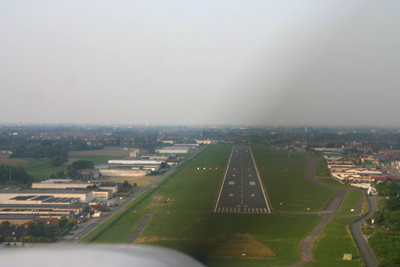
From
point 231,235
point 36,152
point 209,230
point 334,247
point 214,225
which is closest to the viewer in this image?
point 334,247

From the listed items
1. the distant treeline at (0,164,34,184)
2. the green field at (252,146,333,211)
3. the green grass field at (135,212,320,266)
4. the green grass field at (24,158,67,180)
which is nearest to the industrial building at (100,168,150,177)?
the green grass field at (24,158,67,180)

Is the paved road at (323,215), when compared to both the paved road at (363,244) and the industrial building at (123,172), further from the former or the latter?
the industrial building at (123,172)

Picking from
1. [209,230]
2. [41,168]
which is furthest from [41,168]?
[209,230]

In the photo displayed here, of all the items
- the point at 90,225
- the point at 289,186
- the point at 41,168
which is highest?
the point at 289,186

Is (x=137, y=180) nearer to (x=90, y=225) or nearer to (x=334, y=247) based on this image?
(x=90, y=225)

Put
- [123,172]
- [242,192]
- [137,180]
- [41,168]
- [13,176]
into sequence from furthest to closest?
[41,168] < [123,172] < [137,180] < [13,176] < [242,192]

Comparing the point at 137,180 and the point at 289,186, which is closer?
the point at 289,186
